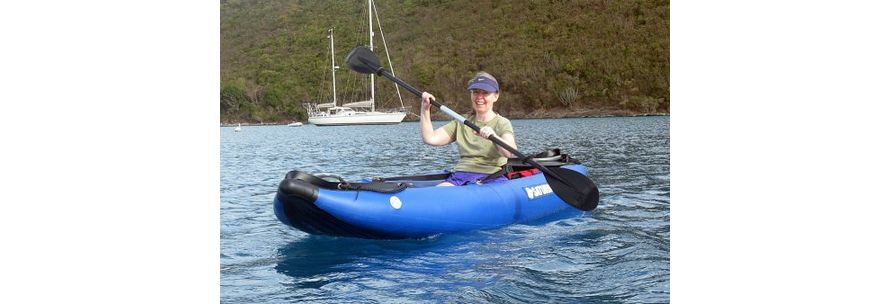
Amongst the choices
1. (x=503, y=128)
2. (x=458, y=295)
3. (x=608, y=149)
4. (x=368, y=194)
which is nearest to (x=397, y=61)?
(x=503, y=128)

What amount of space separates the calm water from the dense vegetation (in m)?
0.16

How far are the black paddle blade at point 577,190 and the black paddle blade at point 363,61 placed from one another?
42.6 inches

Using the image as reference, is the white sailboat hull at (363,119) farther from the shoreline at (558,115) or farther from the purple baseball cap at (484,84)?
the purple baseball cap at (484,84)

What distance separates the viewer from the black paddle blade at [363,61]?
12.9ft

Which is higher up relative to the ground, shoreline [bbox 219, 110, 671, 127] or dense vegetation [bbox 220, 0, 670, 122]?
dense vegetation [bbox 220, 0, 670, 122]

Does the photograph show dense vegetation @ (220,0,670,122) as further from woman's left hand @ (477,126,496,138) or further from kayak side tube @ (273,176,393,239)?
kayak side tube @ (273,176,393,239)

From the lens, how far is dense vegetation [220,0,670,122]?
3555 millimetres

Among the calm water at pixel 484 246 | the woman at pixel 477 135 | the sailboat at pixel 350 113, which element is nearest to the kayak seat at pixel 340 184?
the calm water at pixel 484 246

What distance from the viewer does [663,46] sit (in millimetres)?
3279

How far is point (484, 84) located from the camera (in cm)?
379

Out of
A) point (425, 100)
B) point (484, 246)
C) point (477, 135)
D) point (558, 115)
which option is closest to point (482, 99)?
point (477, 135)

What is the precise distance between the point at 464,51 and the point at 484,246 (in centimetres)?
122

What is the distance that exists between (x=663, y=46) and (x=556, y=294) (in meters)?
1.19

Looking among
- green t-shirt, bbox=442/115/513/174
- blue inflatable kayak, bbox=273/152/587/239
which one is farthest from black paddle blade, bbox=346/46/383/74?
blue inflatable kayak, bbox=273/152/587/239
